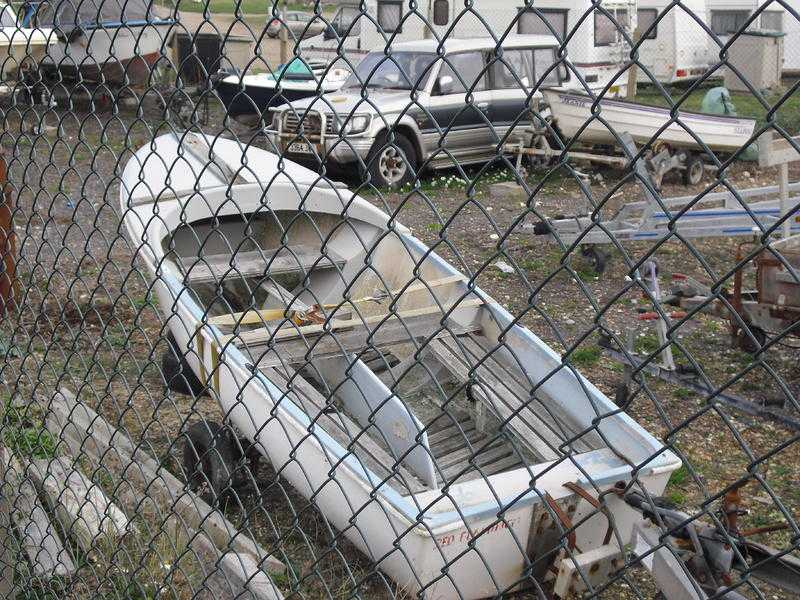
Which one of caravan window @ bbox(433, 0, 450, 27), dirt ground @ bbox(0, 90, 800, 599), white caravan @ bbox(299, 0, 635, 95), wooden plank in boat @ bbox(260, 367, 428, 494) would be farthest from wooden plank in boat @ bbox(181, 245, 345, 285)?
caravan window @ bbox(433, 0, 450, 27)

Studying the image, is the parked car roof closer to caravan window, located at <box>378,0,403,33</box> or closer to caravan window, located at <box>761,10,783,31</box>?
caravan window, located at <box>378,0,403,33</box>

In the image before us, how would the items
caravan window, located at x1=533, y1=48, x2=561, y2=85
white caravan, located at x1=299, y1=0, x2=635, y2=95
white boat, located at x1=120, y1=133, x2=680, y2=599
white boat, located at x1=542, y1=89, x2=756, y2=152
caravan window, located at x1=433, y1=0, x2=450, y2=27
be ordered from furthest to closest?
caravan window, located at x1=433, y1=0, x2=450, y2=27 → white caravan, located at x1=299, y1=0, x2=635, y2=95 → caravan window, located at x1=533, y1=48, x2=561, y2=85 → white boat, located at x1=542, y1=89, x2=756, y2=152 → white boat, located at x1=120, y1=133, x2=680, y2=599

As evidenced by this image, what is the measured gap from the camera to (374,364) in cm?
503

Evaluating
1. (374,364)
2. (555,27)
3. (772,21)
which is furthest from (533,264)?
(772,21)

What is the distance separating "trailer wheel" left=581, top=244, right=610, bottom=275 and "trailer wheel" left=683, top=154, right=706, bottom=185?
4137mm

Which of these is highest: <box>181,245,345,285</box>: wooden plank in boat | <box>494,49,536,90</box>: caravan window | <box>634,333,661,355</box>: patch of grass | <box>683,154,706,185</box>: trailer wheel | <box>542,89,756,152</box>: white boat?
<box>181,245,345,285</box>: wooden plank in boat

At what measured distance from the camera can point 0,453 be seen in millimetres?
3068

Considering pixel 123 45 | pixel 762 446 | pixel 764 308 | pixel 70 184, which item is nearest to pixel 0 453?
pixel 762 446

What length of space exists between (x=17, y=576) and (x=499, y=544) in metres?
1.76

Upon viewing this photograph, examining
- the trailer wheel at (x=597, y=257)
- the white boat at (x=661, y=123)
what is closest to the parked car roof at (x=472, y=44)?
the white boat at (x=661, y=123)

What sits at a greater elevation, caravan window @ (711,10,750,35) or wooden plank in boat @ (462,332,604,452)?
wooden plank in boat @ (462,332,604,452)

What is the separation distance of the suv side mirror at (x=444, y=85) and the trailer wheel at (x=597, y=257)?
403cm

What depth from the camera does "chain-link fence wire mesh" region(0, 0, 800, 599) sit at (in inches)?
57.0

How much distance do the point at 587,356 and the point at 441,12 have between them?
34.0 feet
